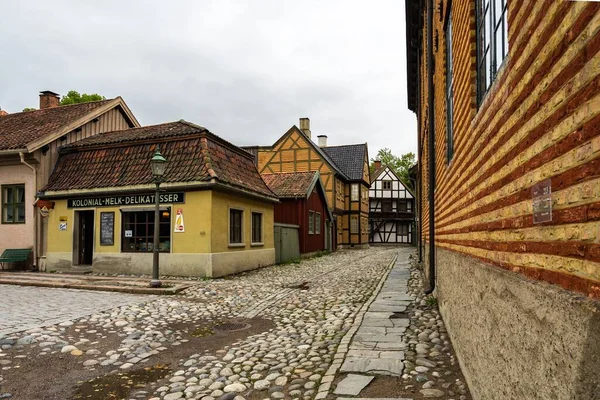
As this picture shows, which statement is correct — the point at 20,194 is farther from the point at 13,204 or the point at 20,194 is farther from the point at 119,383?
the point at 119,383

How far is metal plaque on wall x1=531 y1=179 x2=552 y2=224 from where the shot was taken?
1.76 m

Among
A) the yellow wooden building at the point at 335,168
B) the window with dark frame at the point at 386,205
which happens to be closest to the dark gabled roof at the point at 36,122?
the yellow wooden building at the point at 335,168

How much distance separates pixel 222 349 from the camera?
533 centimetres

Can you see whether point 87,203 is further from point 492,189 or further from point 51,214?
point 492,189

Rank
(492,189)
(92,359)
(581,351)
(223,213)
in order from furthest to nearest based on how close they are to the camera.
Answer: (223,213) → (92,359) → (492,189) → (581,351)

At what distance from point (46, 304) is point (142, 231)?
5.25 m

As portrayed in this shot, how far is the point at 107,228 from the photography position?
13586mm

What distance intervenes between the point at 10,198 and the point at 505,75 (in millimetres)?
16524

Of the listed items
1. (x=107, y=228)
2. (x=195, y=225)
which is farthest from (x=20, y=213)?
(x=195, y=225)

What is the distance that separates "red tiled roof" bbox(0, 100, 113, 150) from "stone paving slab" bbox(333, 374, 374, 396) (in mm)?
13856

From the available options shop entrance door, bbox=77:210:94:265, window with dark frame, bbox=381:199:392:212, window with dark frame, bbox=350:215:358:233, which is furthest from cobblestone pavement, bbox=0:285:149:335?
window with dark frame, bbox=381:199:392:212

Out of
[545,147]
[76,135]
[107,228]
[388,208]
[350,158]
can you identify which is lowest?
[107,228]

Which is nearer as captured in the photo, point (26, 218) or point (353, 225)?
point (26, 218)

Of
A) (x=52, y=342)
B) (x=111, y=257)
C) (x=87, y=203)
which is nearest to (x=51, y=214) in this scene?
(x=87, y=203)
